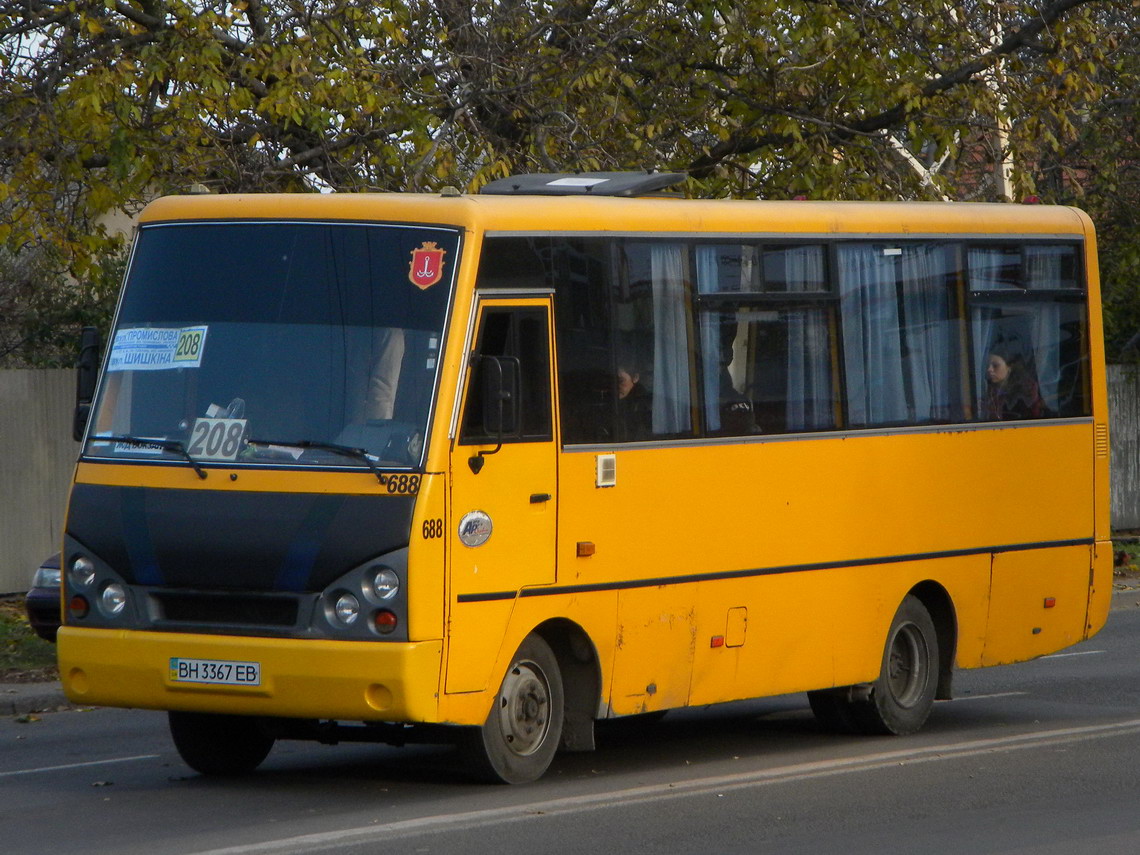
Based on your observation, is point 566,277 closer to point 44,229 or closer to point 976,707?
point 976,707

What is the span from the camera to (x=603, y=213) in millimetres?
9555

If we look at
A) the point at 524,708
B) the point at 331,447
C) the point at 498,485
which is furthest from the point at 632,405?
the point at 331,447

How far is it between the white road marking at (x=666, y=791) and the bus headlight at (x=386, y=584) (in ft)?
3.11

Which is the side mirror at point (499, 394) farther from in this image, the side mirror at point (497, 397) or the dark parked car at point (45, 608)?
the dark parked car at point (45, 608)

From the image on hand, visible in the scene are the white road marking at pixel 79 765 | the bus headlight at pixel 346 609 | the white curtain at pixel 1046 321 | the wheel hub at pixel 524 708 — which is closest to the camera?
the bus headlight at pixel 346 609

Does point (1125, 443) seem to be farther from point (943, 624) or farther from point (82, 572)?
point (82, 572)

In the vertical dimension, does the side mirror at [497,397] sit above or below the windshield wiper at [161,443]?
above

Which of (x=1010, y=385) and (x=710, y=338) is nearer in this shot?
(x=710, y=338)

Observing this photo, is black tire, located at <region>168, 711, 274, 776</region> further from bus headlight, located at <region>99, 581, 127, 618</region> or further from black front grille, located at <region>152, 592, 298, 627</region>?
black front grille, located at <region>152, 592, 298, 627</region>

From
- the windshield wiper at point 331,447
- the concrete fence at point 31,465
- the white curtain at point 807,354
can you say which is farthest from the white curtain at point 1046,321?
the concrete fence at point 31,465

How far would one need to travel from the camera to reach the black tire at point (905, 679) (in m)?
11.2

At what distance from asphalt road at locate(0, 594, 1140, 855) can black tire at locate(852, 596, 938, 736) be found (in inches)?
6.0

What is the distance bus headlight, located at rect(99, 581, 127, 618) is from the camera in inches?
341

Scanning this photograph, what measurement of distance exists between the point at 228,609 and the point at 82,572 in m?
0.79
